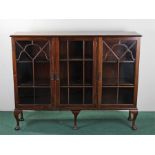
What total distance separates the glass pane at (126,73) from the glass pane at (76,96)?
0.42 m

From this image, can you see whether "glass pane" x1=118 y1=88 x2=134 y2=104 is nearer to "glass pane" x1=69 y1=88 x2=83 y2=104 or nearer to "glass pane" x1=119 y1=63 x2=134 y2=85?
"glass pane" x1=119 y1=63 x2=134 y2=85

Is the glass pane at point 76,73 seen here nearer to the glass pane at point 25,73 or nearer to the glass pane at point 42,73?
the glass pane at point 42,73

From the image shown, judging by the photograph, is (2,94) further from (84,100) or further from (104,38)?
(104,38)

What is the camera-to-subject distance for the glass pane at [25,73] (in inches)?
93.7

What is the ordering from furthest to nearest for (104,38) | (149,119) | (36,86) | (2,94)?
(2,94), (149,119), (36,86), (104,38)

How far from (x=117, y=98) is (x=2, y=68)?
4.41 feet

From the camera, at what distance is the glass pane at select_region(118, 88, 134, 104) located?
246 cm

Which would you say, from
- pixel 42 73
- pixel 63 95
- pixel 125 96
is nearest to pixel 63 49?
pixel 42 73

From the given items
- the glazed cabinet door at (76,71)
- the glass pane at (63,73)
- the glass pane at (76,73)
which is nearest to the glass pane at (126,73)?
the glazed cabinet door at (76,71)

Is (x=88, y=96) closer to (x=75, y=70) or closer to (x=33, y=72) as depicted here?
(x=75, y=70)

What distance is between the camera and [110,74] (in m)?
2.52

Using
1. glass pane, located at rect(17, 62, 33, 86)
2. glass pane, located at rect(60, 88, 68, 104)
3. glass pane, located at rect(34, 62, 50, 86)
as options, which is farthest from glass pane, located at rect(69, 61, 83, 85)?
glass pane, located at rect(17, 62, 33, 86)
